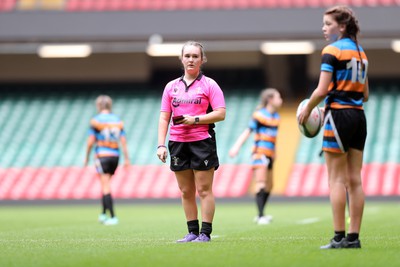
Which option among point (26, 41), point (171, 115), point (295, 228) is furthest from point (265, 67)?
point (171, 115)

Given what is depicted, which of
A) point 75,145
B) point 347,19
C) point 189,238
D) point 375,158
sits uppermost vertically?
point 347,19

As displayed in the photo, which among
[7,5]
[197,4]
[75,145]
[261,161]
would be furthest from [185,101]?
[7,5]

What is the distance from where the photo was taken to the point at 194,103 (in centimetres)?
948

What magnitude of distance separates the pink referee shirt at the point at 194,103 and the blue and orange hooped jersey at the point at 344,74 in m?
1.57

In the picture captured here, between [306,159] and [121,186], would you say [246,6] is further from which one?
[121,186]

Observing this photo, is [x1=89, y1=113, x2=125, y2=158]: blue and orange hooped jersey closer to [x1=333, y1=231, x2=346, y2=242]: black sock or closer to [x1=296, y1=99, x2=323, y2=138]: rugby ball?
[x1=296, y1=99, x2=323, y2=138]: rugby ball

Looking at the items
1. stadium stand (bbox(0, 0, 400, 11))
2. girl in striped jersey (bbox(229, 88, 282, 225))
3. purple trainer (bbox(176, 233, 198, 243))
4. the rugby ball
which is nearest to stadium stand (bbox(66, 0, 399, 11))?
stadium stand (bbox(0, 0, 400, 11))

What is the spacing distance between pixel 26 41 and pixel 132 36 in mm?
3270

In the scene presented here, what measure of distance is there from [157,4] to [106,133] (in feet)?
48.8

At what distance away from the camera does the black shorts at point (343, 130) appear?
8.10 meters

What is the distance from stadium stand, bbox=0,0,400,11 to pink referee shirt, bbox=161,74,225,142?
19.6 meters

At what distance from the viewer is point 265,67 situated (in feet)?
106

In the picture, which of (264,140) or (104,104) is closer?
(264,140)

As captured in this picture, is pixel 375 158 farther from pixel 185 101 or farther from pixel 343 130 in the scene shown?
pixel 343 130
